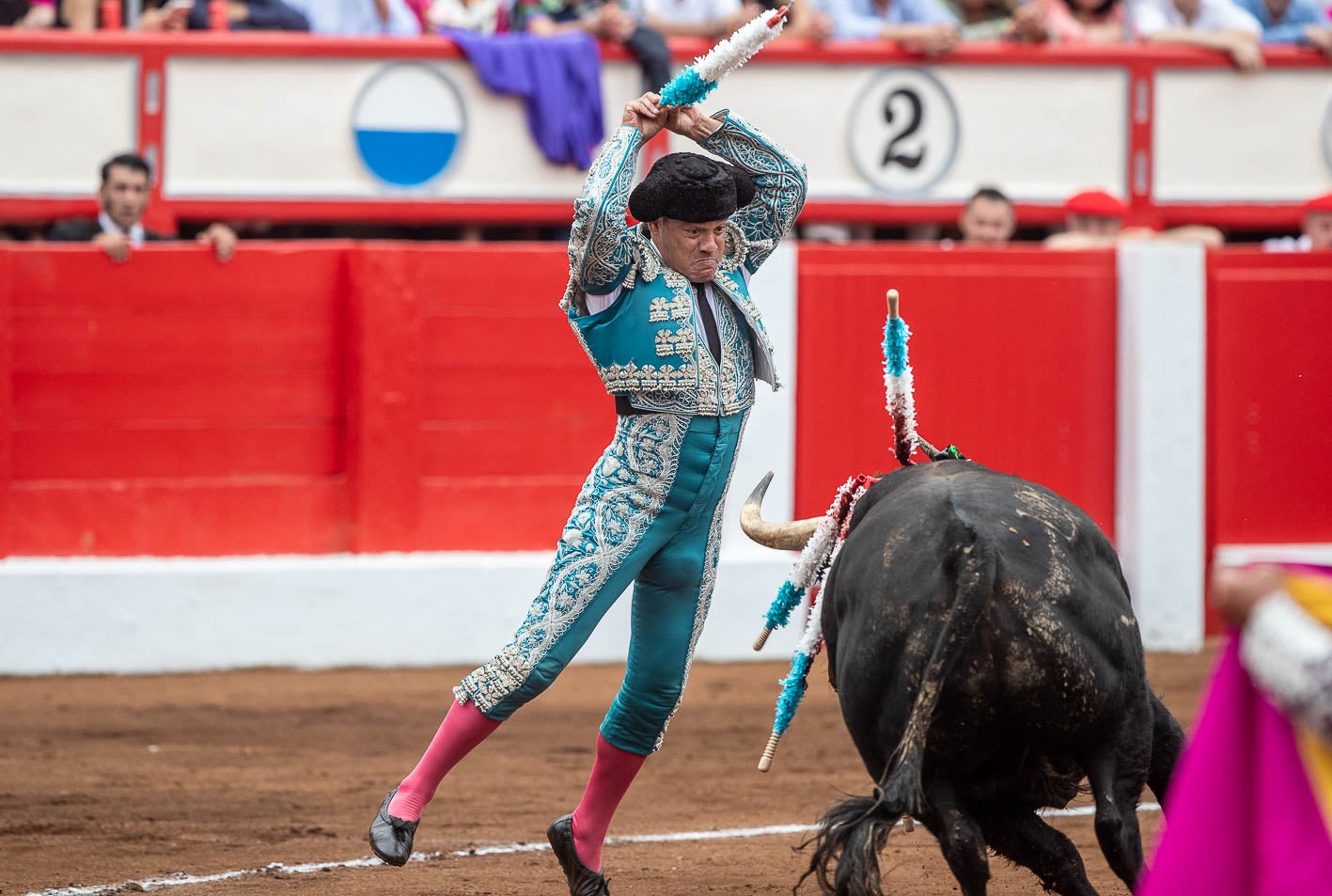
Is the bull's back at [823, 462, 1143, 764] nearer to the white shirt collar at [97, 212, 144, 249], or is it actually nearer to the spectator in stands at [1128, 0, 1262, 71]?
the white shirt collar at [97, 212, 144, 249]

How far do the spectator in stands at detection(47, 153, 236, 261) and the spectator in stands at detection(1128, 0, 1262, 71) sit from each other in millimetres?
4491

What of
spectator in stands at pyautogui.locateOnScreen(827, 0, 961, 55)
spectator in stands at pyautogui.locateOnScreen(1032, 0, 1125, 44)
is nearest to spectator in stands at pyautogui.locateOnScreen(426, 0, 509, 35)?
spectator in stands at pyautogui.locateOnScreen(827, 0, 961, 55)

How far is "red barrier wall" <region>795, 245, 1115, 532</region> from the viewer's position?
287 inches

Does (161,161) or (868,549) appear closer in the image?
(868,549)

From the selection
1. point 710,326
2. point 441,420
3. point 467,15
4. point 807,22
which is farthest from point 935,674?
point 467,15

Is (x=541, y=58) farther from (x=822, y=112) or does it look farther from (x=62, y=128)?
(x=62, y=128)

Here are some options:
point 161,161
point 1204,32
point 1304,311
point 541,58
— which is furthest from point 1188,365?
point 161,161

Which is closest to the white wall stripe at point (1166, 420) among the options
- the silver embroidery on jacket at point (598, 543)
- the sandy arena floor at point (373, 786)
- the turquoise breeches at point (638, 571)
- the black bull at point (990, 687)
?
the sandy arena floor at point (373, 786)

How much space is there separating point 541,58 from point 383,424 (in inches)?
73.8

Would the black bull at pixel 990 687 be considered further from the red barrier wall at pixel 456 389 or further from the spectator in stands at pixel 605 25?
the spectator in stands at pixel 605 25

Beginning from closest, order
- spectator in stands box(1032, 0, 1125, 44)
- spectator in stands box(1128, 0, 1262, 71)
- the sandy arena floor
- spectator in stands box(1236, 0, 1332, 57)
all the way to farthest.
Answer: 1. the sandy arena floor
2. spectator in stands box(1128, 0, 1262, 71)
3. spectator in stands box(1032, 0, 1125, 44)
4. spectator in stands box(1236, 0, 1332, 57)

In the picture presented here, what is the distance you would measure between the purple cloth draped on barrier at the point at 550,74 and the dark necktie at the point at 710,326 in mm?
4261

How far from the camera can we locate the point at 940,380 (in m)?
7.38

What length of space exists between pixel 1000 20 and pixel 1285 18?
56.0 inches
